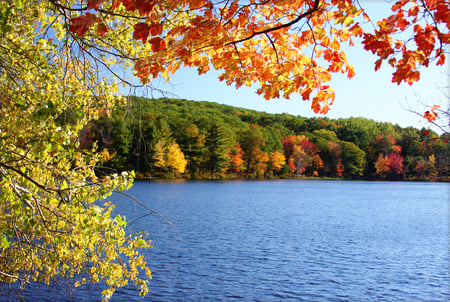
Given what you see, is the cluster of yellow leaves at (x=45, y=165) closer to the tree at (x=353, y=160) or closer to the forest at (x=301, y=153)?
the forest at (x=301, y=153)

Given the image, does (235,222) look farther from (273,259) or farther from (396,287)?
(396,287)

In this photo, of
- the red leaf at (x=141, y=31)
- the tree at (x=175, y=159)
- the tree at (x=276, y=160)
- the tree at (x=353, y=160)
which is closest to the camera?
the red leaf at (x=141, y=31)

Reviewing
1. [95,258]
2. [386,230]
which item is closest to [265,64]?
[95,258]

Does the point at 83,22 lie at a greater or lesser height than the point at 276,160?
greater

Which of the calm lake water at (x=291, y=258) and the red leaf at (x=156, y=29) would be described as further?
the calm lake water at (x=291, y=258)

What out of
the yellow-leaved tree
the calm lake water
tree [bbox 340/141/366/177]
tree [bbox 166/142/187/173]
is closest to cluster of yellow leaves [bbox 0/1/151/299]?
the yellow-leaved tree

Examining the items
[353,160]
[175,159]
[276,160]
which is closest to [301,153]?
[276,160]

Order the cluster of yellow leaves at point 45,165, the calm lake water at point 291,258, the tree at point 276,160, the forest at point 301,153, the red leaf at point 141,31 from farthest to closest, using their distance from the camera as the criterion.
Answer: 1. the tree at point 276,160
2. the forest at point 301,153
3. the calm lake water at point 291,258
4. the cluster of yellow leaves at point 45,165
5. the red leaf at point 141,31

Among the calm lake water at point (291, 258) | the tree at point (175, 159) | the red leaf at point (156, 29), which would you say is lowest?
the calm lake water at point (291, 258)

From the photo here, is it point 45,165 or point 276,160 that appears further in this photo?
point 276,160

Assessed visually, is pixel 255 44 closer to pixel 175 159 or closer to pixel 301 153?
pixel 175 159

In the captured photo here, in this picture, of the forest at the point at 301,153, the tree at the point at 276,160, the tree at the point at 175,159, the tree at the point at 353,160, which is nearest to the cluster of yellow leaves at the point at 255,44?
the tree at the point at 175,159

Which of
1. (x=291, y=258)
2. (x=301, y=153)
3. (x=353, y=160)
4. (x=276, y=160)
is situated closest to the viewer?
(x=291, y=258)

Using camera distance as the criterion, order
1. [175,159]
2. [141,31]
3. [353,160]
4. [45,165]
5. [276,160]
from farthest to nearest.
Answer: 1. [353,160]
2. [276,160]
3. [175,159]
4. [45,165]
5. [141,31]
